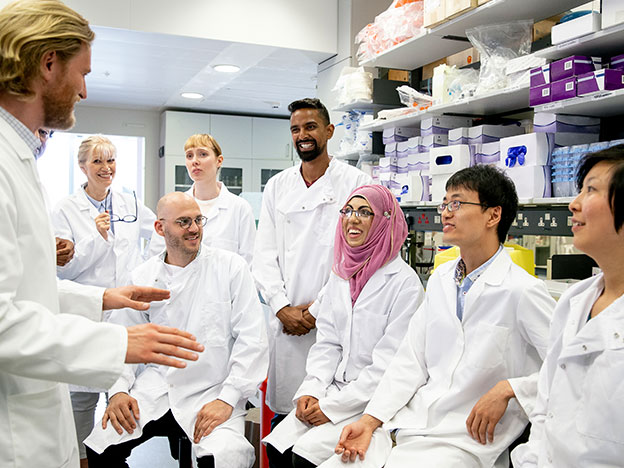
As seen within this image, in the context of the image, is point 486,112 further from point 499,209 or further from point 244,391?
point 244,391

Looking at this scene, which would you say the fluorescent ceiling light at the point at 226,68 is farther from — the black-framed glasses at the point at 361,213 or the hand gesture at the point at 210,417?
the hand gesture at the point at 210,417

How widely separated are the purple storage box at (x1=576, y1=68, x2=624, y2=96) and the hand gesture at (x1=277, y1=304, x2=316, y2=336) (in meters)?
1.43

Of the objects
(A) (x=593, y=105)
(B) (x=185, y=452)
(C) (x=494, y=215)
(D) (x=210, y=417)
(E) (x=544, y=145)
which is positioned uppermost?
(A) (x=593, y=105)

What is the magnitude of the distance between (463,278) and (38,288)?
49.4 inches

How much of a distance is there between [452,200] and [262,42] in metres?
2.66

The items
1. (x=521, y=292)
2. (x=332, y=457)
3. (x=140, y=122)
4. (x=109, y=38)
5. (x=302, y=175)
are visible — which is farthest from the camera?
(x=140, y=122)

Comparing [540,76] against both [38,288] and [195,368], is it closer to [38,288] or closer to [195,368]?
[195,368]

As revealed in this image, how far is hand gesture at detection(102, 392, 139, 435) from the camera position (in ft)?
6.77

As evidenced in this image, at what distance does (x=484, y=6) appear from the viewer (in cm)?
248

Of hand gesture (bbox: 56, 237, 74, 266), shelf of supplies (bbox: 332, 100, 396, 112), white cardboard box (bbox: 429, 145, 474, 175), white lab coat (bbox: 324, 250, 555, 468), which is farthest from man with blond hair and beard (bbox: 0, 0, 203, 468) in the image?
shelf of supplies (bbox: 332, 100, 396, 112)

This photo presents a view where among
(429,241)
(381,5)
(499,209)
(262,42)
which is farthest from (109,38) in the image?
(499,209)

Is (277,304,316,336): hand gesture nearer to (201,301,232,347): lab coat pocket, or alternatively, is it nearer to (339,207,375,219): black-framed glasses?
(201,301,232,347): lab coat pocket

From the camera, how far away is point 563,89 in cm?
206

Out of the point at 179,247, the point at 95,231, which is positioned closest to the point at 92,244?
the point at 95,231
